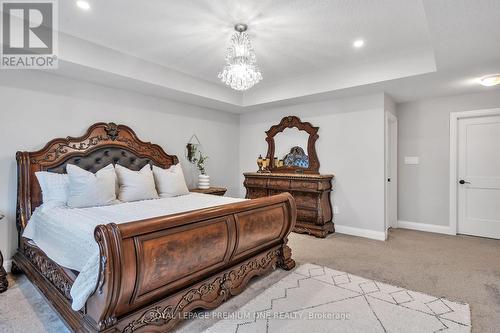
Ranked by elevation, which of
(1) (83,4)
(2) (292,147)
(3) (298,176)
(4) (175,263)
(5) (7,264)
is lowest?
(5) (7,264)

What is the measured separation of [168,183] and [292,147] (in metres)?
2.45

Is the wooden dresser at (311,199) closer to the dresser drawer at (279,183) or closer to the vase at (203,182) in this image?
the dresser drawer at (279,183)

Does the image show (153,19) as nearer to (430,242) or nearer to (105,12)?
(105,12)

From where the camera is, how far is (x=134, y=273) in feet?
5.32

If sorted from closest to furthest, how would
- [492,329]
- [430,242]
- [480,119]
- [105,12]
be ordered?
[492,329] → [105,12] → [430,242] → [480,119]

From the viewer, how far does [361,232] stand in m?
4.39

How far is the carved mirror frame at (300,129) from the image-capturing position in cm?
488

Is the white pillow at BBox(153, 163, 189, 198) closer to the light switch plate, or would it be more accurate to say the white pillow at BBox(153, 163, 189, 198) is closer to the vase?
the vase

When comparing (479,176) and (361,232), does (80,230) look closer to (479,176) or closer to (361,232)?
(361,232)

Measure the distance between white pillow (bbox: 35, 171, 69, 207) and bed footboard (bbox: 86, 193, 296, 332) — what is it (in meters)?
1.71

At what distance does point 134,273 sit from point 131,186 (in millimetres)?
2006

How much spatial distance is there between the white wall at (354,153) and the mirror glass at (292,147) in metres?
0.28

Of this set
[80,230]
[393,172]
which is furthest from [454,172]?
[80,230]

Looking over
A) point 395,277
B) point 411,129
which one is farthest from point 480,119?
point 395,277
